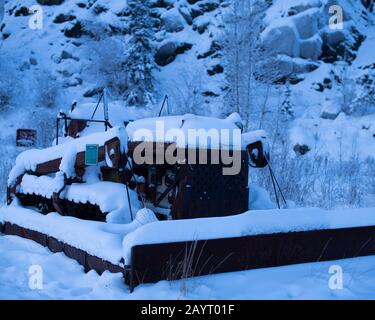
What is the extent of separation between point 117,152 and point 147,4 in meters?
22.6

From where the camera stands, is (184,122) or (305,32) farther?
(305,32)

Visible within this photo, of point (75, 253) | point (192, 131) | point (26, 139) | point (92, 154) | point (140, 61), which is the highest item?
point (140, 61)

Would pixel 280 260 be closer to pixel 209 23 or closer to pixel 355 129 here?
pixel 355 129

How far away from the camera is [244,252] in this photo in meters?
3.89

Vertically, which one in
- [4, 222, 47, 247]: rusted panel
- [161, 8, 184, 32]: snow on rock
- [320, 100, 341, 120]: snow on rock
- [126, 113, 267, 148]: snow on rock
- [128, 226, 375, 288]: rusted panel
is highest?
[161, 8, 184, 32]: snow on rock

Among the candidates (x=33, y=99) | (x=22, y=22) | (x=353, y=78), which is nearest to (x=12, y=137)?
(x=33, y=99)

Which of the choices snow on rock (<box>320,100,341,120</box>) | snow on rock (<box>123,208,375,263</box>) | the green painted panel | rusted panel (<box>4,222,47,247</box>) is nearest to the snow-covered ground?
snow on rock (<box>123,208,375,263</box>)

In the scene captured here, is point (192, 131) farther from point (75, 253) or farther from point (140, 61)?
point (140, 61)

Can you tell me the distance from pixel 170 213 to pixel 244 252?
1.42 metres

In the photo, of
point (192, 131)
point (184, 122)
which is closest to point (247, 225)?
point (192, 131)

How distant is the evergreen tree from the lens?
963 inches

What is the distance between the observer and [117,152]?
4773mm

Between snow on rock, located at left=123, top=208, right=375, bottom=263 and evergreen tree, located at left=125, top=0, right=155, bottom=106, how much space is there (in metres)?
20.3

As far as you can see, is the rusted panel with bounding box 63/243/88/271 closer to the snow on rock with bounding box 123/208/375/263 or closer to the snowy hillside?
the snowy hillside
